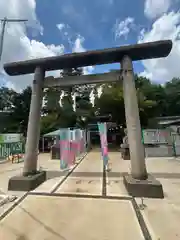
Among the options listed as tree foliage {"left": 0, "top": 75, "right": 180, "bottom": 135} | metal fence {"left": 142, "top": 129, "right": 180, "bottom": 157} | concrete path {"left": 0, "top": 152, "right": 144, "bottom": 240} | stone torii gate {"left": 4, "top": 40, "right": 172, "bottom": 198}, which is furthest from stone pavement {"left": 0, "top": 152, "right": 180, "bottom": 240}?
tree foliage {"left": 0, "top": 75, "right": 180, "bottom": 135}

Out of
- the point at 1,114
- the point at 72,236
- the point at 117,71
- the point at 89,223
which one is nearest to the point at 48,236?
the point at 72,236

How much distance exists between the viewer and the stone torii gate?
15.3 feet

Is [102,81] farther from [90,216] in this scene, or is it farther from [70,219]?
[70,219]

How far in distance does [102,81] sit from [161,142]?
26.8 feet

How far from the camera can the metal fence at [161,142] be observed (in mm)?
11820

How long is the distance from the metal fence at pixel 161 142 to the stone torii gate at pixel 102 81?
288 inches

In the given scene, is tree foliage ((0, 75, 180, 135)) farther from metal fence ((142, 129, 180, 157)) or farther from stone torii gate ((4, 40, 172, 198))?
stone torii gate ((4, 40, 172, 198))

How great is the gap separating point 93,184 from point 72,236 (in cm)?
283

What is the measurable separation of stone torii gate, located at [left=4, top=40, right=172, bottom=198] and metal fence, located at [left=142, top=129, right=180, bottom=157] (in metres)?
7.31

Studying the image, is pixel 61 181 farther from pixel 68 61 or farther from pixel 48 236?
pixel 68 61

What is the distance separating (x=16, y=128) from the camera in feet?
Result: 76.3

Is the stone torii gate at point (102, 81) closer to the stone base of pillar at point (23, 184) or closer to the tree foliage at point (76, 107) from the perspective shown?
the stone base of pillar at point (23, 184)

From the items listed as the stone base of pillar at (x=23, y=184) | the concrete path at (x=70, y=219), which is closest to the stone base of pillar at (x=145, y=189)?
the concrete path at (x=70, y=219)

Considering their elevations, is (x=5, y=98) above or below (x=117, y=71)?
above
